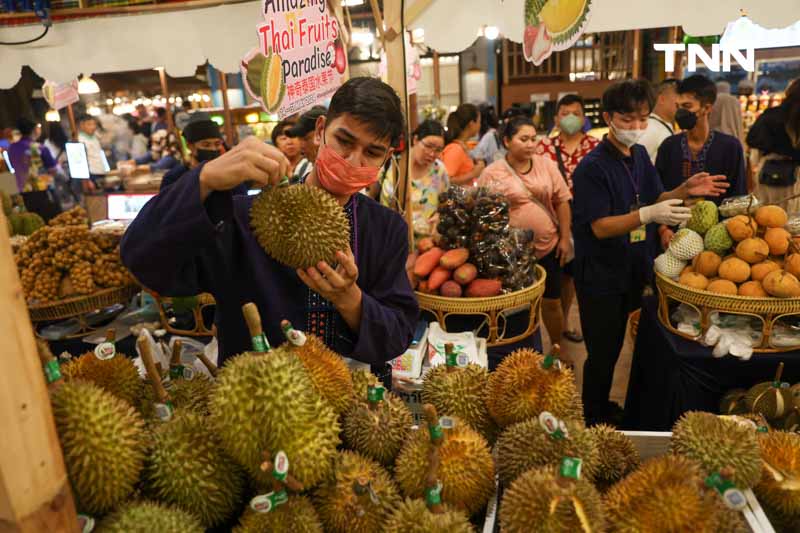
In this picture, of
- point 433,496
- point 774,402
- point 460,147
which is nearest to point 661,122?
point 460,147

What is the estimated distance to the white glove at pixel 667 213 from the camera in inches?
115

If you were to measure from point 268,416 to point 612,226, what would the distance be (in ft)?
8.69

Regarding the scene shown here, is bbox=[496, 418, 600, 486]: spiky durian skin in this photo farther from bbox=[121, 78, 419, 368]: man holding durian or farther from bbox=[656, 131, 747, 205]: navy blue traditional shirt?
bbox=[656, 131, 747, 205]: navy blue traditional shirt

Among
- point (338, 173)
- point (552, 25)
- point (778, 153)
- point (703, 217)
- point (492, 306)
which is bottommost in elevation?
point (492, 306)

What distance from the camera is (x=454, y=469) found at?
38.7 inches

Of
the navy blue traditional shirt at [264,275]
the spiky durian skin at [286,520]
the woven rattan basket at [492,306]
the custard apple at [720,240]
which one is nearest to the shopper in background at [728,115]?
the custard apple at [720,240]

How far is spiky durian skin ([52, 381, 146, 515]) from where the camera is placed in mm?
808

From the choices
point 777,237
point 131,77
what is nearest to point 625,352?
point 777,237

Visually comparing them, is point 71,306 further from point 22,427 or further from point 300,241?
point 22,427

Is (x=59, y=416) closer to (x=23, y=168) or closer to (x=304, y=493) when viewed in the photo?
(x=304, y=493)

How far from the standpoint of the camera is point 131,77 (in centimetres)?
1062

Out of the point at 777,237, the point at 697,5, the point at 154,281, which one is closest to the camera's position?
the point at 154,281

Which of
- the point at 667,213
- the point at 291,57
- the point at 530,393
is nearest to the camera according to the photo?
the point at 530,393

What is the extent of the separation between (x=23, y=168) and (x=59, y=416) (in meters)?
8.08
